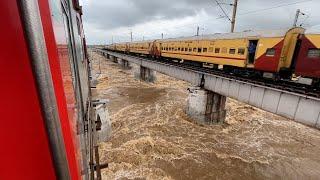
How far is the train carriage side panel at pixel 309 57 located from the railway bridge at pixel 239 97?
1.94 meters

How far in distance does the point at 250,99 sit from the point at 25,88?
13434mm

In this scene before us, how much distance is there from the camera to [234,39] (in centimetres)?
1655

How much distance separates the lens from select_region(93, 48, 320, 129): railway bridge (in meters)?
9.49

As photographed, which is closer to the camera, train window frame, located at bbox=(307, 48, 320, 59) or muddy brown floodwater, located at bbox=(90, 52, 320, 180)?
train window frame, located at bbox=(307, 48, 320, 59)

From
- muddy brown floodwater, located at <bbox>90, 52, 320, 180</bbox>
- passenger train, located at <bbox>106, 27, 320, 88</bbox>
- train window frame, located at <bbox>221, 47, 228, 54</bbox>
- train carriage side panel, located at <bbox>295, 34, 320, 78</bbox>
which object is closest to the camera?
train carriage side panel, located at <bbox>295, 34, 320, 78</bbox>

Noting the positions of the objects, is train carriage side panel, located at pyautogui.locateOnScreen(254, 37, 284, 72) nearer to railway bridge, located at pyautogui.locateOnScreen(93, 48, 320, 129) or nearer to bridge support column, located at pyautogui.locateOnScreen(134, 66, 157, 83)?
railway bridge, located at pyautogui.locateOnScreen(93, 48, 320, 129)

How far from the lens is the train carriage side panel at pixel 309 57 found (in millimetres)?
11281

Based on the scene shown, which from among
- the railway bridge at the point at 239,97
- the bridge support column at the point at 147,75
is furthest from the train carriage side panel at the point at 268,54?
the bridge support column at the point at 147,75

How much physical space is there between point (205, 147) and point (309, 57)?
27.4ft

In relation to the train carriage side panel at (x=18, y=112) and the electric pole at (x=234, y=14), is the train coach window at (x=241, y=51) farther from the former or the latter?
the train carriage side panel at (x=18, y=112)

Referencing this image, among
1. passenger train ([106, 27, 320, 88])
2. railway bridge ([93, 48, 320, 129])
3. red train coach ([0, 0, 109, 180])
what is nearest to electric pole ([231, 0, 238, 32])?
passenger train ([106, 27, 320, 88])

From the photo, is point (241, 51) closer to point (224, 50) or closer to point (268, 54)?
point (224, 50)

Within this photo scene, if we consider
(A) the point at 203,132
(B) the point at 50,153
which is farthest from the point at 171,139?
(B) the point at 50,153

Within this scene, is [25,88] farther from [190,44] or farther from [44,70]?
[190,44]
